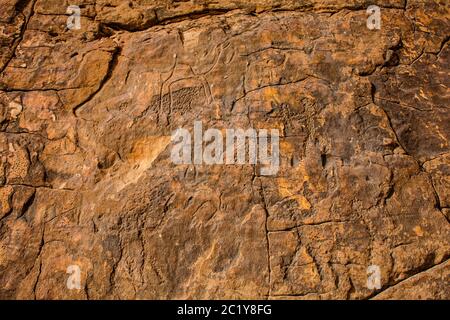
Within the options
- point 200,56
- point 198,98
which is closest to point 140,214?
point 198,98

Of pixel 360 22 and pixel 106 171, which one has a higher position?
pixel 360 22

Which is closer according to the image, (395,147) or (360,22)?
(395,147)

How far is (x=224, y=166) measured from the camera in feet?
8.03

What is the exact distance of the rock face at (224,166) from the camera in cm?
231

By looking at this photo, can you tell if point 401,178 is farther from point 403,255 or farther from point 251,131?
point 251,131

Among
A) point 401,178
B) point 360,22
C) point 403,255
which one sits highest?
point 360,22

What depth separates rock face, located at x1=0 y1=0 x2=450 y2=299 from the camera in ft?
7.58

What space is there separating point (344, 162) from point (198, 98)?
2.75 ft

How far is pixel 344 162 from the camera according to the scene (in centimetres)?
243

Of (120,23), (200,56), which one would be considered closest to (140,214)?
(200,56)

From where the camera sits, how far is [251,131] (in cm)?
249

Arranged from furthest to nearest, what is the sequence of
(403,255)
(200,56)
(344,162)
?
(200,56) → (344,162) → (403,255)

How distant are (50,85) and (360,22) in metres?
1.78

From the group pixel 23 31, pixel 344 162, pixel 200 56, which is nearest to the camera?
pixel 344 162
